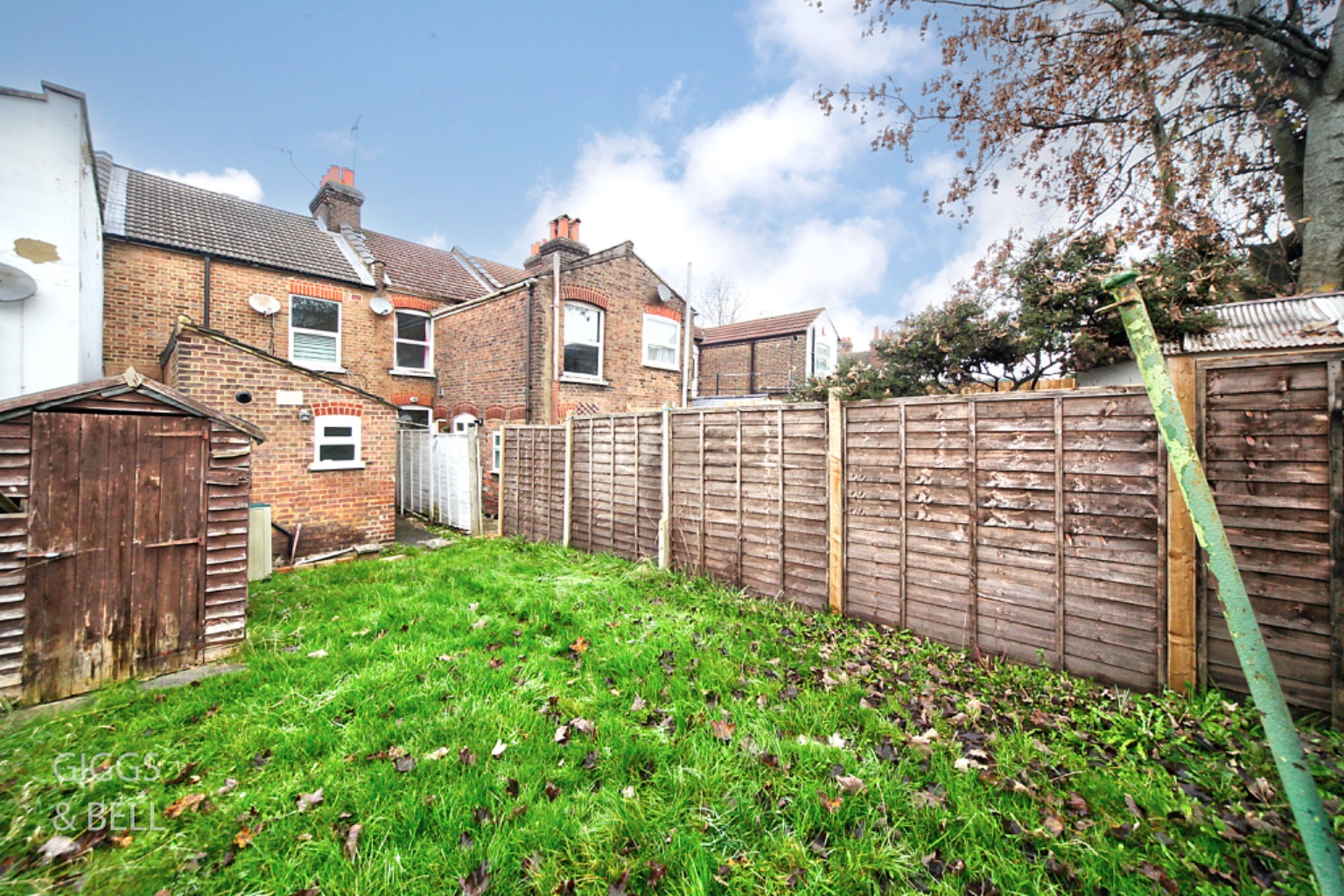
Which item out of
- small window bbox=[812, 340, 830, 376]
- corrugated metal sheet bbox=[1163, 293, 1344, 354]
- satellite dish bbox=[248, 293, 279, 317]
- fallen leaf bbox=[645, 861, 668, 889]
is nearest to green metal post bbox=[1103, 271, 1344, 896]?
fallen leaf bbox=[645, 861, 668, 889]

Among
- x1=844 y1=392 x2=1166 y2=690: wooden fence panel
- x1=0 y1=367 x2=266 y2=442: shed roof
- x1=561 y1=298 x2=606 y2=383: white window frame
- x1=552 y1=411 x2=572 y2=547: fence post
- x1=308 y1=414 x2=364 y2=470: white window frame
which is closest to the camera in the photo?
x1=844 y1=392 x2=1166 y2=690: wooden fence panel

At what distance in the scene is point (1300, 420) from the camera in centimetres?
300

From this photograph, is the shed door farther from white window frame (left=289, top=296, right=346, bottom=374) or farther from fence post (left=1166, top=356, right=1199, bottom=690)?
white window frame (left=289, top=296, right=346, bottom=374)

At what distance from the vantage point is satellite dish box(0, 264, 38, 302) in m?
5.32

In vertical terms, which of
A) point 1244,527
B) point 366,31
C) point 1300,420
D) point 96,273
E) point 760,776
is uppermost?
point 366,31

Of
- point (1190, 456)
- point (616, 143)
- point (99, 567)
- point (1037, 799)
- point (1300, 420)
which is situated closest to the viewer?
point (1190, 456)

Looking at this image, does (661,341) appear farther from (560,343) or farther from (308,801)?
(308,801)

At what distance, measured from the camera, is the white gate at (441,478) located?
10.4 m

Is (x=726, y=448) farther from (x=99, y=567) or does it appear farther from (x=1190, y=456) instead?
(x=99, y=567)

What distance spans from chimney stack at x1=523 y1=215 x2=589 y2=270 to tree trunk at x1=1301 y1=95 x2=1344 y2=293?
13570mm

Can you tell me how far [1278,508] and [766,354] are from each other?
64.0ft

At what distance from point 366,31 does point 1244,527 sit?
12915mm

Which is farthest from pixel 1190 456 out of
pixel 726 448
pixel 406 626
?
pixel 406 626

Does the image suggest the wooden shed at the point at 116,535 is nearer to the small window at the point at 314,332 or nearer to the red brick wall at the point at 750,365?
the small window at the point at 314,332
